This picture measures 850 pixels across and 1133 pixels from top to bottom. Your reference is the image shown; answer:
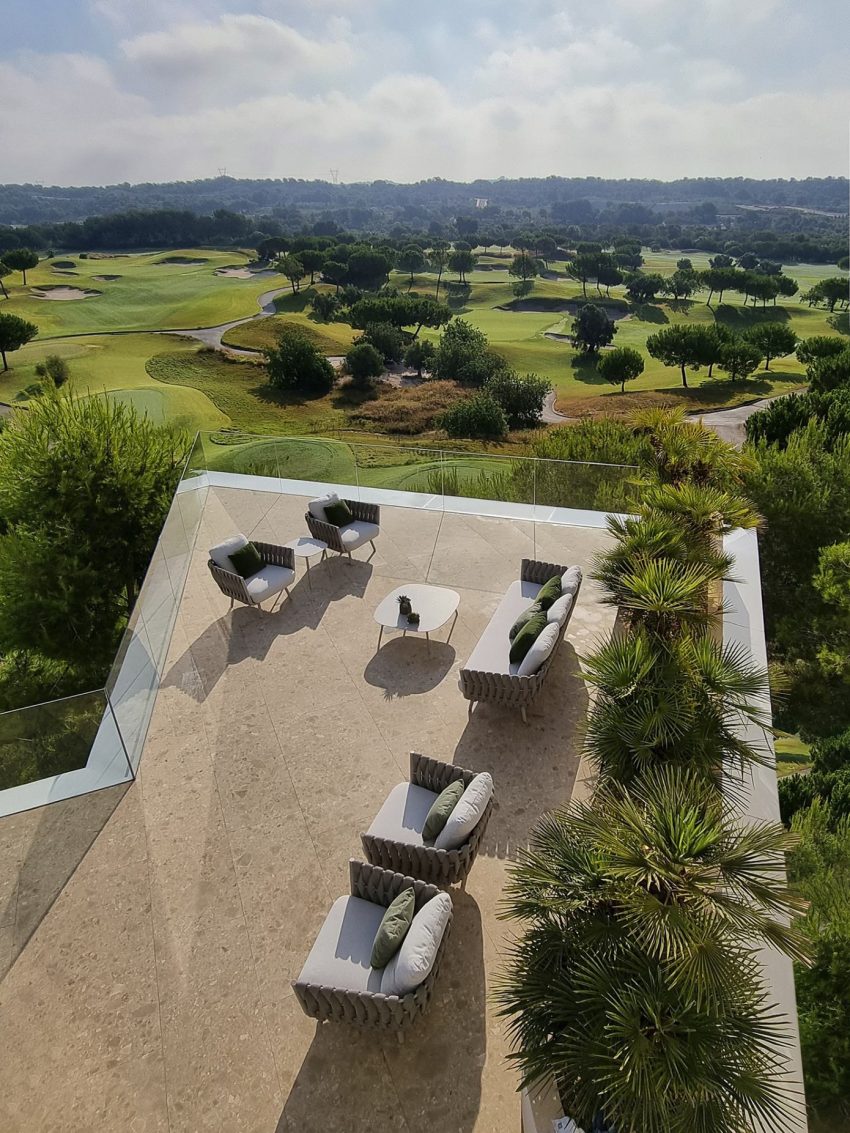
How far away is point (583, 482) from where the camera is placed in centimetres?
990

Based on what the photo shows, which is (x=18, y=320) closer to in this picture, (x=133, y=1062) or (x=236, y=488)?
(x=236, y=488)

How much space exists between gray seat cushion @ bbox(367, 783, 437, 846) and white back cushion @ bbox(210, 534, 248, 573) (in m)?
4.26

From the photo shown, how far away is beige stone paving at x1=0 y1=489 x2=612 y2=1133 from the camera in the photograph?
3.78 meters

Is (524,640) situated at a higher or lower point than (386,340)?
higher

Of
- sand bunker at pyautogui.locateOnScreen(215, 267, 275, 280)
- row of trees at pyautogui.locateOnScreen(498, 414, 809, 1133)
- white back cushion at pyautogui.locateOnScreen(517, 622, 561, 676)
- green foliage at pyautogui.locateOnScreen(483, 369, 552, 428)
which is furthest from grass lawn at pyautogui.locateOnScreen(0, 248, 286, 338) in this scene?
row of trees at pyautogui.locateOnScreen(498, 414, 809, 1133)

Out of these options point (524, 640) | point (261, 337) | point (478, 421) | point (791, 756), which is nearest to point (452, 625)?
point (524, 640)

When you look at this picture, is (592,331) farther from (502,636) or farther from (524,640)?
(524,640)

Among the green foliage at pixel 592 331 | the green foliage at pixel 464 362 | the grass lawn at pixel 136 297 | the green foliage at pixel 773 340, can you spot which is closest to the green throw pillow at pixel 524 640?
the green foliage at pixel 464 362

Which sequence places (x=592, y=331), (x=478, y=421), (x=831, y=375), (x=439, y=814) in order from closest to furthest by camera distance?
(x=439, y=814), (x=831, y=375), (x=478, y=421), (x=592, y=331)

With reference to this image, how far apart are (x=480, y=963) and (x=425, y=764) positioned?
4.39 ft

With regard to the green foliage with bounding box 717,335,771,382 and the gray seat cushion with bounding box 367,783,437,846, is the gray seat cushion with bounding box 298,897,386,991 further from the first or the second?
the green foliage with bounding box 717,335,771,382

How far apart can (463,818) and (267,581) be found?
15.1 ft

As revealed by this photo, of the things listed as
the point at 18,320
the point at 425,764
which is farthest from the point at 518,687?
the point at 18,320

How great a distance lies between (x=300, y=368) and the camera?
6044 cm
